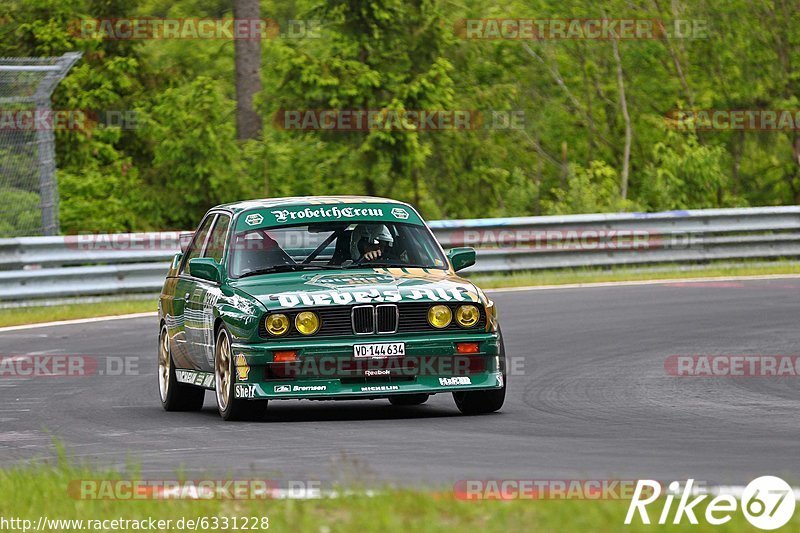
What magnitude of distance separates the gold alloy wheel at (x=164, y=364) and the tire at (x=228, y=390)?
1.37 m

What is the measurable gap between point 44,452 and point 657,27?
29.2 metres

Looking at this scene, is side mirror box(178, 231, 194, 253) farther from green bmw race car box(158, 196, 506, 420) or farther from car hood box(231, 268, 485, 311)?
car hood box(231, 268, 485, 311)

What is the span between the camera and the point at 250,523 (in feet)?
20.4

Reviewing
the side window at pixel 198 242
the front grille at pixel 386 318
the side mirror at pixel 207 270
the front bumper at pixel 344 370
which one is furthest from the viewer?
the side window at pixel 198 242

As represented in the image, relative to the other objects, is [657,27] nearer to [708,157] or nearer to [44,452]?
[708,157]

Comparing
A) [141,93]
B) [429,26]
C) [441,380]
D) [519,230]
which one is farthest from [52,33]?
[441,380]

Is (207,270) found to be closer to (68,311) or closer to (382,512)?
(382,512)

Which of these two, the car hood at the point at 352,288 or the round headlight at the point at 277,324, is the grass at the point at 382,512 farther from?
the car hood at the point at 352,288

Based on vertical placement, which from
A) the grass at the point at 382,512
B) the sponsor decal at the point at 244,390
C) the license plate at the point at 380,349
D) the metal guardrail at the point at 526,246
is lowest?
the metal guardrail at the point at 526,246

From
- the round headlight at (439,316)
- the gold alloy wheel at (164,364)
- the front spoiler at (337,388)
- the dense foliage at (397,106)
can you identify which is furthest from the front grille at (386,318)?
the dense foliage at (397,106)

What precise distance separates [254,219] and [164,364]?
1.57m

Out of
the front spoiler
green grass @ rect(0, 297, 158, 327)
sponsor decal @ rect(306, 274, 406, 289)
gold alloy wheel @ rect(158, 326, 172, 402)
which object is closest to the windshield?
sponsor decal @ rect(306, 274, 406, 289)

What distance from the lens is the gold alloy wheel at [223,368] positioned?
419 inches

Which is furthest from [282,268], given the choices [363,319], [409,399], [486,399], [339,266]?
[486,399]
